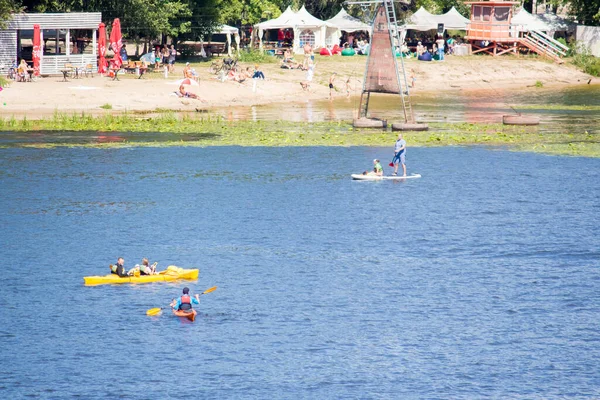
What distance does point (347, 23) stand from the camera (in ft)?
338

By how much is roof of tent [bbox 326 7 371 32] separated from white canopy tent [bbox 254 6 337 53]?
1047mm

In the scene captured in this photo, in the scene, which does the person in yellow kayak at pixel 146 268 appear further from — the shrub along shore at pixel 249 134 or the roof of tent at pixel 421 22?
the roof of tent at pixel 421 22

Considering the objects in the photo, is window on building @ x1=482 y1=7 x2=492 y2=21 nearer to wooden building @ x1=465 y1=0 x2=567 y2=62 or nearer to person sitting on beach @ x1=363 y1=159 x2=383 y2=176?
wooden building @ x1=465 y1=0 x2=567 y2=62

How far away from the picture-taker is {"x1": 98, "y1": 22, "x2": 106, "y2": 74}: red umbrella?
73938 mm

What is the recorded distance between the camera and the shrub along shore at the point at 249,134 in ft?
194

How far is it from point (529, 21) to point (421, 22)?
13.5 meters

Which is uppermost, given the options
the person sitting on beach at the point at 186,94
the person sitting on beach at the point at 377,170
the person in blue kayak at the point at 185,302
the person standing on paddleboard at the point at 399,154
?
the person sitting on beach at the point at 186,94

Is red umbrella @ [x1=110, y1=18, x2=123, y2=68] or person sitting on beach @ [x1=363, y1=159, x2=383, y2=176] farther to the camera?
red umbrella @ [x1=110, y1=18, x2=123, y2=68]

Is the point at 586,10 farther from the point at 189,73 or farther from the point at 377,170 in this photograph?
the point at 377,170

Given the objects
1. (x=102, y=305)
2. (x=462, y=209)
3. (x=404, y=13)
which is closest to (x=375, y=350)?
(x=102, y=305)

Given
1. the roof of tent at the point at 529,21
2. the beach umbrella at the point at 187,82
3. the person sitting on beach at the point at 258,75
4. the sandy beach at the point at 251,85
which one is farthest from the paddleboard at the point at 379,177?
the roof of tent at the point at 529,21

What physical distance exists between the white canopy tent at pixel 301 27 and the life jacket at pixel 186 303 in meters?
66.6

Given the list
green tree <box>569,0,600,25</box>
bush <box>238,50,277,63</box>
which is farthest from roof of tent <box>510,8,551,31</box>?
bush <box>238,50,277,63</box>

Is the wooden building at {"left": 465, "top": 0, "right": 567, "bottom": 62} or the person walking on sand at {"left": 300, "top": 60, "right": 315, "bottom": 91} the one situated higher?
the wooden building at {"left": 465, "top": 0, "right": 567, "bottom": 62}
